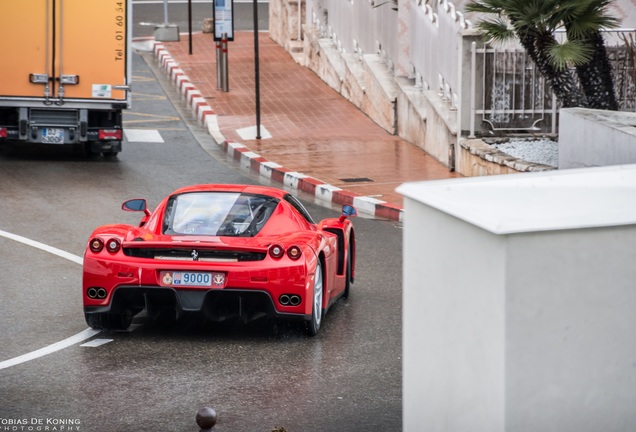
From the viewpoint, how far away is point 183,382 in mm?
8938

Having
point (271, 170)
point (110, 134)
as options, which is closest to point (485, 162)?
point (271, 170)

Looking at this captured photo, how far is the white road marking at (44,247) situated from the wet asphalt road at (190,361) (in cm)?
12

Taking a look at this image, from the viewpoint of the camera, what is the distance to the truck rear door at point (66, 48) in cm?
2012

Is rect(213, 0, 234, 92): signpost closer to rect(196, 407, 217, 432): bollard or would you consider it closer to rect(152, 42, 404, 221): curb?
rect(152, 42, 404, 221): curb

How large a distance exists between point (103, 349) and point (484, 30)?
A: 8835mm

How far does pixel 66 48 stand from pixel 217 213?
33.9 ft

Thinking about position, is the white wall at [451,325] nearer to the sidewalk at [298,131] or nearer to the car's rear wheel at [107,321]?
the car's rear wheel at [107,321]

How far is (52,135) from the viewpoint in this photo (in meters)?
20.3

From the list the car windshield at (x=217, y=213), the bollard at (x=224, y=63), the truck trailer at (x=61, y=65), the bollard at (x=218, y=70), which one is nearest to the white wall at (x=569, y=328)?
the car windshield at (x=217, y=213)

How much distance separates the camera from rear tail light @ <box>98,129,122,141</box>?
20578mm

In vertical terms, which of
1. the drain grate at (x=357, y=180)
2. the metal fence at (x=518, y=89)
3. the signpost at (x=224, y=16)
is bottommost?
the drain grate at (x=357, y=180)

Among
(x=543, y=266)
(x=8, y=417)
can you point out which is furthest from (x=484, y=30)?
(x=543, y=266)

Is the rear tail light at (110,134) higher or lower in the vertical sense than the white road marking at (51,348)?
higher

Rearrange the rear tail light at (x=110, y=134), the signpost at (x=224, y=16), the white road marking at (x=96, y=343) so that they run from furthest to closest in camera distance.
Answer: the signpost at (x=224, y=16)
the rear tail light at (x=110, y=134)
the white road marking at (x=96, y=343)
